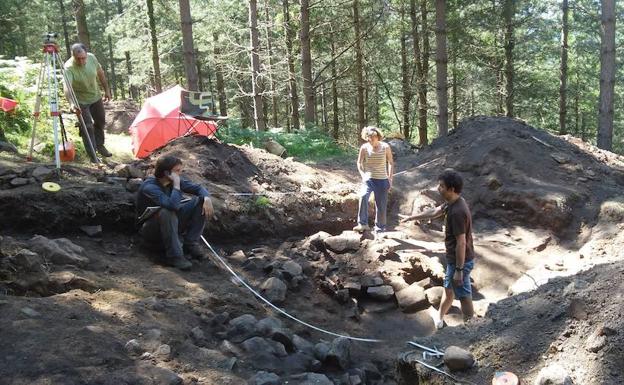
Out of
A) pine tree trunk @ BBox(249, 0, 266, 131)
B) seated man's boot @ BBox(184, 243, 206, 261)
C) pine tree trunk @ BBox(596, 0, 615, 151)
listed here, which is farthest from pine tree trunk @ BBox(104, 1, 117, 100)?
seated man's boot @ BBox(184, 243, 206, 261)

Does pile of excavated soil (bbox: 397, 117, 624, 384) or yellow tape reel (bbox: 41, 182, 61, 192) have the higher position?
yellow tape reel (bbox: 41, 182, 61, 192)

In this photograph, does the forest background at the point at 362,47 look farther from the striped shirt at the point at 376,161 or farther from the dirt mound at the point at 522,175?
the striped shirt at the point at 376,161

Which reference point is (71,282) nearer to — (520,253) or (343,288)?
(343,288)

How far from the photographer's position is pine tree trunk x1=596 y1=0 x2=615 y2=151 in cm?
1296

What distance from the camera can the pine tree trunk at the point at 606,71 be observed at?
1296 centimetres

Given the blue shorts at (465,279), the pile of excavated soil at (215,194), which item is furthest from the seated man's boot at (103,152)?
the blue shorts at (465,279)

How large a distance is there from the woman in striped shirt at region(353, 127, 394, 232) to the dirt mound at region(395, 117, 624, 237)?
5.23ft

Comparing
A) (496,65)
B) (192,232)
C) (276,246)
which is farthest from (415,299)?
(496,65)

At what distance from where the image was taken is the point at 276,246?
25.9ft

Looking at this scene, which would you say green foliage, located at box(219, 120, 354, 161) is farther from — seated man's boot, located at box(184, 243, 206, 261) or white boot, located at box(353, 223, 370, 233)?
seated man's boot, located at box(184, 243, 206, 261)

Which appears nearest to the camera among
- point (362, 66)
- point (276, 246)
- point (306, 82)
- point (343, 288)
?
point (343, 288)

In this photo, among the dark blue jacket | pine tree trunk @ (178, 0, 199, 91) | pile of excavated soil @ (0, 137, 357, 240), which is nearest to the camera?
the dark blue jacket

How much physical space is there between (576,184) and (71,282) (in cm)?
848

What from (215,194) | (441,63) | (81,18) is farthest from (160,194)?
(81,18)
